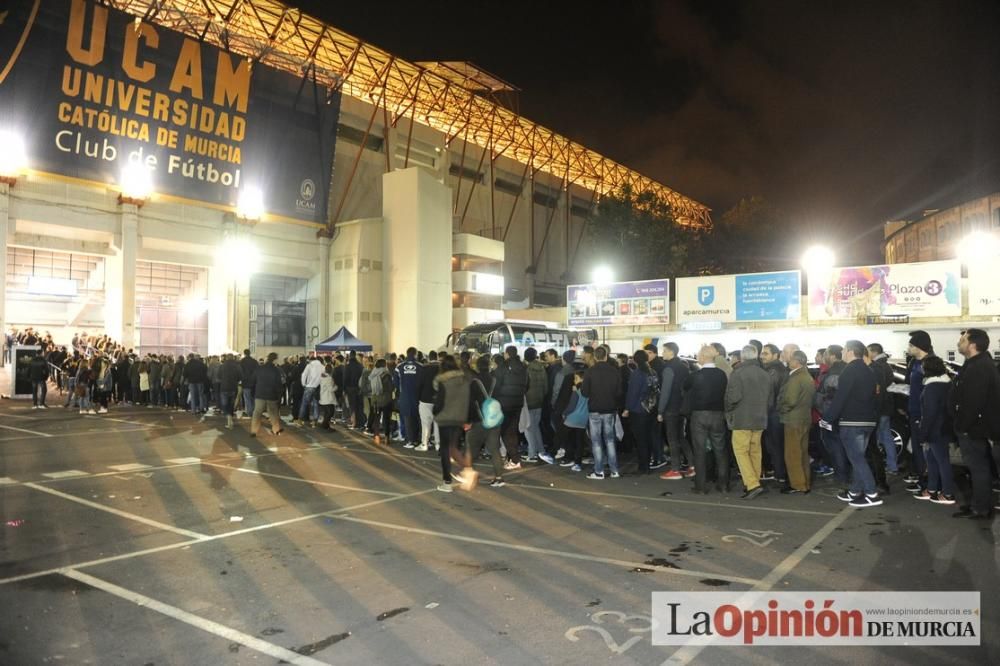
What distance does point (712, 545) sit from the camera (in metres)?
6.26

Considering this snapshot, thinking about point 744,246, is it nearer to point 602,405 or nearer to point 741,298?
point 741,298

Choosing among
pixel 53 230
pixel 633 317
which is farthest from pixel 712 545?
pixel 53 230

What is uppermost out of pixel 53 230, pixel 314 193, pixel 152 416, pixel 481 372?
pixel 314 193

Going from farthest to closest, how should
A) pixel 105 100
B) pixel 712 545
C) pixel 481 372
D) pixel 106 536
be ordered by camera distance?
pixel 105 100, pixel 481 372, pixel 106 536, pixel 712 545

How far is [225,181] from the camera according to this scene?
102ft

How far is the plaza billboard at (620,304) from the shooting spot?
31294 millimetres

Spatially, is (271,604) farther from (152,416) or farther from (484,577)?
(152,416)

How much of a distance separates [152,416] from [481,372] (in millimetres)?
13411

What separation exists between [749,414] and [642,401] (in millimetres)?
1948

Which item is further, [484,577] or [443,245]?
[443,245]

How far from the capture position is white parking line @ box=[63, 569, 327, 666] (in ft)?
13.0

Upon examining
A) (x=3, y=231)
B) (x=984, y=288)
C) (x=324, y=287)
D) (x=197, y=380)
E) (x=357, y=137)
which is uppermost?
(x=357, y=137)

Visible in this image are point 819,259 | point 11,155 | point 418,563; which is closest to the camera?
point 418,563

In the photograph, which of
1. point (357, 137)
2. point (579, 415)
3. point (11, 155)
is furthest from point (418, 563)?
point (357, 137)
